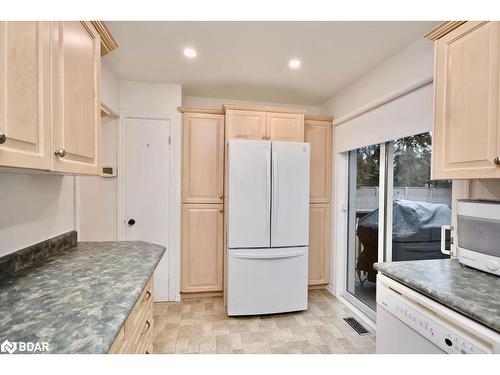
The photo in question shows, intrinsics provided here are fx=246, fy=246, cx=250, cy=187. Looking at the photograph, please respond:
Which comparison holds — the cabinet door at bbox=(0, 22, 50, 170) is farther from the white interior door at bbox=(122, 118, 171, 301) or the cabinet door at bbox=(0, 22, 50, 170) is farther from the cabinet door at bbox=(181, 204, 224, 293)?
the cabinet door at bbox=(181, 204, 224, 293)

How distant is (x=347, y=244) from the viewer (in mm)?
3008

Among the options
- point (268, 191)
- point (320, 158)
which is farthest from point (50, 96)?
point (320, 158)

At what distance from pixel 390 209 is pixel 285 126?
140cm

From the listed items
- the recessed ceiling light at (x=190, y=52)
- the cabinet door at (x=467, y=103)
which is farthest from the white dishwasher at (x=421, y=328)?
the recessed ceiling light at (x=190, y=52)

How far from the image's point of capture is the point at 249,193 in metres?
2.46

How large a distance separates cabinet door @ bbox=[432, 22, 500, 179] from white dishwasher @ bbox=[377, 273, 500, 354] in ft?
2.23

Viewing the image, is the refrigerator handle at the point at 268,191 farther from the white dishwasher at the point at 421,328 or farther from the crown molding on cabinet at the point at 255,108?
the white dishwasher at the point at 421,328

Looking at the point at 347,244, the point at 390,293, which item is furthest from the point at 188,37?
the point at 347,244

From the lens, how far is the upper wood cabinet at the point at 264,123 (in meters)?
2.77

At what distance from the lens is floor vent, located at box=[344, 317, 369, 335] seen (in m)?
2.26

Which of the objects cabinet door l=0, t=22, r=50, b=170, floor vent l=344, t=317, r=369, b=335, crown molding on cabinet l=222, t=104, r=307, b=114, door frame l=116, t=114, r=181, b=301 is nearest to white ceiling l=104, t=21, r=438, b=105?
crown molding on cabinet l=222, t=104, r=307, b=114

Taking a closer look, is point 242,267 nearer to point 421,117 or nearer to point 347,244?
point 347,244

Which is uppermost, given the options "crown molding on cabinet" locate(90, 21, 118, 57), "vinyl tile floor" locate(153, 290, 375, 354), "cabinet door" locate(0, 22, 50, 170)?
"crown molding on cabinet" locate(90, 21, 118, 57)

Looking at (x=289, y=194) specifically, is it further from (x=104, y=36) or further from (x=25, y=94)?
(x=25, y=94)
